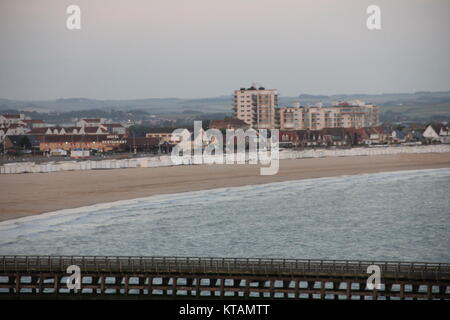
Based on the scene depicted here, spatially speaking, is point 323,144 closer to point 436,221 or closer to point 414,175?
point 414,175

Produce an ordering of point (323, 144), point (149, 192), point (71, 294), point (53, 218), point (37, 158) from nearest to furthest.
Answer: point (71, 294) < point (53, 218) < point (149, 192) < point (37, 158) < point (323, 144)

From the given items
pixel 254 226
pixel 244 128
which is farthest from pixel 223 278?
pixel 244 128

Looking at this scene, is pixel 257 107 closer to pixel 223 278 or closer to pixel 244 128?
pixel 244 128

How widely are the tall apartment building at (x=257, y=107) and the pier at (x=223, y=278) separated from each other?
90698 mm

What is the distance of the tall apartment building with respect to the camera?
115 meters

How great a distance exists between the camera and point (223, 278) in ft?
70.7

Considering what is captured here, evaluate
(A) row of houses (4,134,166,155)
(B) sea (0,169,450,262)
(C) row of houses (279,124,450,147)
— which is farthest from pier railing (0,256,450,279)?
(C) row of houses (279,124,450,147)

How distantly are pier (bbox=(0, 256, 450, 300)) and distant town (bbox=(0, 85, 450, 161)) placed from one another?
1829 inches

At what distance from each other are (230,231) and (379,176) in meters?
26.7

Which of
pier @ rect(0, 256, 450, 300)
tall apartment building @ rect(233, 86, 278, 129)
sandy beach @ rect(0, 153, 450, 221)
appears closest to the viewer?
pier @ rect(0, 256, 450, 300)

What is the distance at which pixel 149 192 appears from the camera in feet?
147

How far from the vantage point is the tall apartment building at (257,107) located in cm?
11469

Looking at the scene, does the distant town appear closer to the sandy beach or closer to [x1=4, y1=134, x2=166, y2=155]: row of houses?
[x1=4, y1=134, x2=166, y2=155]: row of houses
